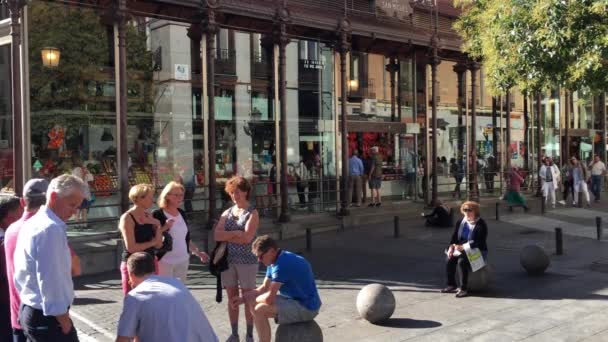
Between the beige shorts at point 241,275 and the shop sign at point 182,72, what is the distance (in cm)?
907

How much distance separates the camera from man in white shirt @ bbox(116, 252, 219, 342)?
350 centimetres

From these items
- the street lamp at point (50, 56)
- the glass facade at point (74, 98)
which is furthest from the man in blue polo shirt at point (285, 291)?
the street lamp at point (50, 56)

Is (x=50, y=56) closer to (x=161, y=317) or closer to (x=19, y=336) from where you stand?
(x=19, y=336)

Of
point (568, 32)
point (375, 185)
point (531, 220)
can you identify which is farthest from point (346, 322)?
point (531, 220)

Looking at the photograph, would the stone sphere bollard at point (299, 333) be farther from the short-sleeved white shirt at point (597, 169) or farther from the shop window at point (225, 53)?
the short-sleeved white shirt at point (597, 169)

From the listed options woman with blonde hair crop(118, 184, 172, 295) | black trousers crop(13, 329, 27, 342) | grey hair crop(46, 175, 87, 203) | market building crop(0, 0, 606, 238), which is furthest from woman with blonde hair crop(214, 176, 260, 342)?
market building crop(0, 0, 606, 238)

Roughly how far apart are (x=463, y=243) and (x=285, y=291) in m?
3.98

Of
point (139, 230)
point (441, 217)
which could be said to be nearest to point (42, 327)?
point (139, 230)

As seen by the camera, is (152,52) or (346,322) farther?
(152,52)

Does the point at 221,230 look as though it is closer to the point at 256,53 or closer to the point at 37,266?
the point at 37,266

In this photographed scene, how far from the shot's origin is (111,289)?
9664 mm

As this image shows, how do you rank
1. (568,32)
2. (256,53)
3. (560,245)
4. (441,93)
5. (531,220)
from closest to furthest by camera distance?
(568,32) → (560,245) → (256,53) → (531,220) → (441,93)

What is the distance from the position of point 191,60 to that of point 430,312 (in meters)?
9.14

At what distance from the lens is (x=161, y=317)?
11.5 ft
